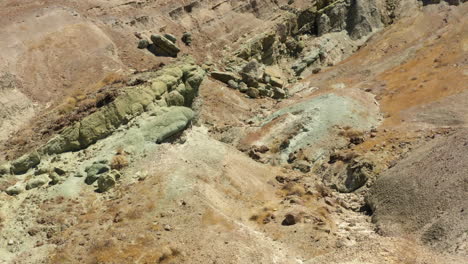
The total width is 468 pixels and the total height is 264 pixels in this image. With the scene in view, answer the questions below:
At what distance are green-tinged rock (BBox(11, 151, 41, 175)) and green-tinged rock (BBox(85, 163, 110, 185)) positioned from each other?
3.10 meters

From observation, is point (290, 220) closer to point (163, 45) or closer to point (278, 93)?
point (278, 93)

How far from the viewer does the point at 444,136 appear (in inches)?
1232

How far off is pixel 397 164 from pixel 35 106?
2902 centimetres

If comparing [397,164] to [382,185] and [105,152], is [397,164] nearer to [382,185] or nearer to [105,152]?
[382,185]

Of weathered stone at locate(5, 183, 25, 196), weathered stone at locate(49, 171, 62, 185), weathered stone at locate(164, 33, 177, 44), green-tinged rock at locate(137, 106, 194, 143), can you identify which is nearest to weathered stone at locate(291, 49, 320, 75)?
weathered stone at locate(164, 33, 177, 44)

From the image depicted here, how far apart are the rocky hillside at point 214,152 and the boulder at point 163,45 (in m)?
0.18

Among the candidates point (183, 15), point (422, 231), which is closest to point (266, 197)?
point (422, 231)

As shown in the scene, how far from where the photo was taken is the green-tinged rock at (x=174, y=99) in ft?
107

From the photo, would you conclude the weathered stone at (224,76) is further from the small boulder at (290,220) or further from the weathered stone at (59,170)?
the small boulder at (290,220)

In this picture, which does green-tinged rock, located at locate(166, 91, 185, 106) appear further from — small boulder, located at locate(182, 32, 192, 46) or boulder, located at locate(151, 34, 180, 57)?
small boulder, located at locate(182, 32, 192, 46)

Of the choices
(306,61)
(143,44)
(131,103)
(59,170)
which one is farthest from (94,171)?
(306,61)

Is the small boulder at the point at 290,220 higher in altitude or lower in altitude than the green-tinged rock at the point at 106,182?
lower

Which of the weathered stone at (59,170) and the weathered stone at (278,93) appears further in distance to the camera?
the weathered stone at (278,93)

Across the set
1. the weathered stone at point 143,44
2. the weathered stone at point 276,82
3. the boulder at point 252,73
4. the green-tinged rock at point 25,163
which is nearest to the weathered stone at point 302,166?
the green-tinged rock at point 25,163
